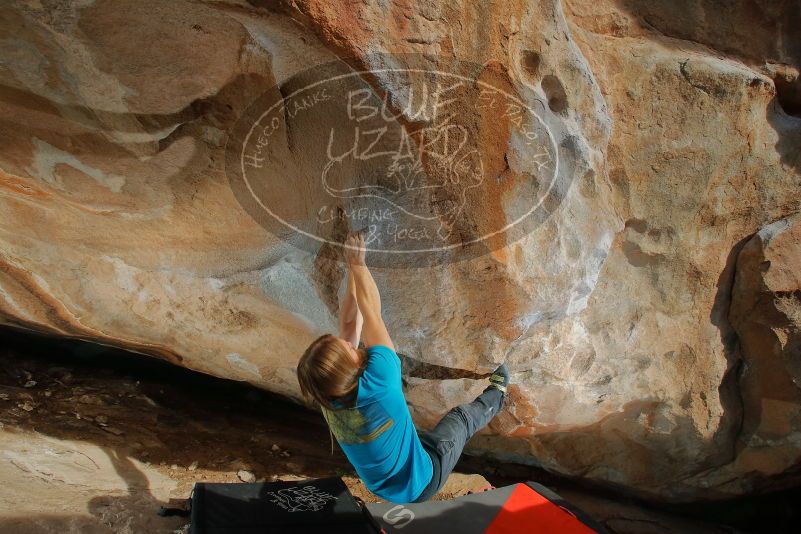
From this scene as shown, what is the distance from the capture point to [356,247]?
1751mm

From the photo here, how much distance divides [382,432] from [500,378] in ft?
2.29

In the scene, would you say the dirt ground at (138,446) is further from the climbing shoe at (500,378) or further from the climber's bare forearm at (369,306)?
the climber's bare forearm at (369,306)

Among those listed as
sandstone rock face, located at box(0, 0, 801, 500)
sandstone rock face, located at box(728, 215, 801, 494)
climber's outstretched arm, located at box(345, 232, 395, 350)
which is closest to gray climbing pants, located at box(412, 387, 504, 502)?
sandstone rock face, located at box(0, 0, 801, 500)

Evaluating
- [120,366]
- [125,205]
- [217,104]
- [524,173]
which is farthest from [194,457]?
[524,173]

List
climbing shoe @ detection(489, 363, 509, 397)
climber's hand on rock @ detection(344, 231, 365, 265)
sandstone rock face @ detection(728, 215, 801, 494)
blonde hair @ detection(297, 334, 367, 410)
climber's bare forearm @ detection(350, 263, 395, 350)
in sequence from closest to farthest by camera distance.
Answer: blonde hair @ detection(297, 334, 367, 410), climber's bare forearm @ detection(350, 263, 395, 350), climber's hand on rock @ detection(344, 231, 365, 265), climbing shoe @ detection(489, 363, 509, 397), sandstone rock face @ detection(728, 215, 801, 494)

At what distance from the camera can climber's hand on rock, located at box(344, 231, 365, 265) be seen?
5.70 ft

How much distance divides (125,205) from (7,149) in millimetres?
356

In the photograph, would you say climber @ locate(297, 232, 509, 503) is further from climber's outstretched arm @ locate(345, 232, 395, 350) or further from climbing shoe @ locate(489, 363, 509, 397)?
climbing shoe @ locate(489, 363, 509, 397)

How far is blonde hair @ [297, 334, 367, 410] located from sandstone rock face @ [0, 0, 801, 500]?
1.41ft

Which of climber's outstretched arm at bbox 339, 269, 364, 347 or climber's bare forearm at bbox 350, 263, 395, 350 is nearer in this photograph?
climber's bare forearm at bbox 350, 263, 395, 350

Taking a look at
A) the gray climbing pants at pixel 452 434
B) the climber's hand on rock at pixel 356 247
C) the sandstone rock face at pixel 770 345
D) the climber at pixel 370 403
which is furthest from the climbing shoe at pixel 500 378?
the sandstone rock face at pixel 770 345

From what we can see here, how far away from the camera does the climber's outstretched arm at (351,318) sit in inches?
69.3

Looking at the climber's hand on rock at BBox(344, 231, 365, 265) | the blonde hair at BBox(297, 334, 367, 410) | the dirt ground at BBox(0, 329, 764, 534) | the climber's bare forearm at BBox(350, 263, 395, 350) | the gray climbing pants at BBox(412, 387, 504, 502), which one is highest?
the climber's hand on rock at BBox(344, 231, 365, 265)

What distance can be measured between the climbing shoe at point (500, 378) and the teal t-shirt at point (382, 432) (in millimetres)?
496
